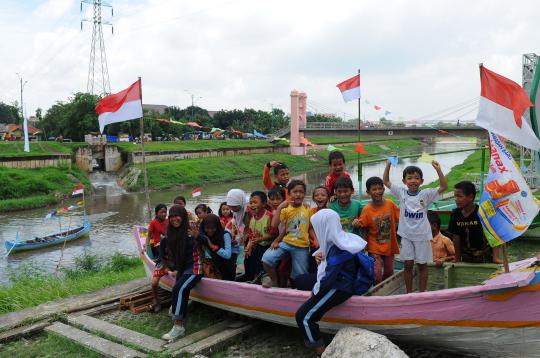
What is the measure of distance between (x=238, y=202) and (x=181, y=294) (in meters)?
1.38

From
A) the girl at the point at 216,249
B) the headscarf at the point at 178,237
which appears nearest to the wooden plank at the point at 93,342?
the headscarf at the point at 178,237

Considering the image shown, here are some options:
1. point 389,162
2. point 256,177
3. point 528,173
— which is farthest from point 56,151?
point 389,162

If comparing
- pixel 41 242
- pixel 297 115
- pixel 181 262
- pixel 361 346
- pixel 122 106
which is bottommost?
pixel 41 242

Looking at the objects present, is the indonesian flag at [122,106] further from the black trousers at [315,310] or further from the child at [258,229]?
the black trousers at [315,310]

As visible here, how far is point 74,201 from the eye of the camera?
28.1 m

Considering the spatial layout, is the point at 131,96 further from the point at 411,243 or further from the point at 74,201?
the point at 74,201

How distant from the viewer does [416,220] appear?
4.73 meters

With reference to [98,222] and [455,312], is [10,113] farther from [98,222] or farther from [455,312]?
[455,312]

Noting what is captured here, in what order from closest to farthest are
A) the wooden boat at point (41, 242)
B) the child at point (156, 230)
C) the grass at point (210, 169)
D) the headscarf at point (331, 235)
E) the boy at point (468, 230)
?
the headscarf at point (331, 235)
the boy at point (468, 230)
the child at point (156, 230)
the wooden boat at point (41, 242)
the grass at point (210, 169)

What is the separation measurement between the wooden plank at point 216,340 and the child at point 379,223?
164 cm

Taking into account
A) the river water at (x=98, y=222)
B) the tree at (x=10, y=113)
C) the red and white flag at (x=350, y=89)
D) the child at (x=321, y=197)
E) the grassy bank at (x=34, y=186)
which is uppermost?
the tree at (x=10, y=113)

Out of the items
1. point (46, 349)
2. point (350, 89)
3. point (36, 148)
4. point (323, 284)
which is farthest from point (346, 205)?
point (36, 148)

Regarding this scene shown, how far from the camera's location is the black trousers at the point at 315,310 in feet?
14.0

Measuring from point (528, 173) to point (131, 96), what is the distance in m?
13.5
